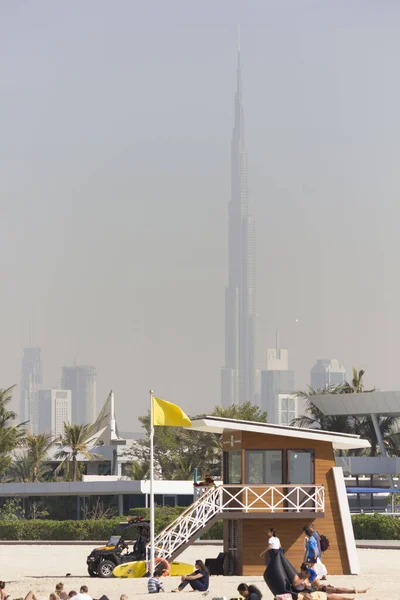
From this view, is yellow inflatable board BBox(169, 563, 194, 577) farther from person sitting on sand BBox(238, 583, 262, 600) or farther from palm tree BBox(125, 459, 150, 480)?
palm tree BBox(125, 459, 150, 480)

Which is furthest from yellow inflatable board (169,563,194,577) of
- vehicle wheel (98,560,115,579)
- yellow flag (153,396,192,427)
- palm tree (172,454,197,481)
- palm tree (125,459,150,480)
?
palm tree (172,454,197,481)

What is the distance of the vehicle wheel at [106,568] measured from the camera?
3709cm

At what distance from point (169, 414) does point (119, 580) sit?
5.15 meters

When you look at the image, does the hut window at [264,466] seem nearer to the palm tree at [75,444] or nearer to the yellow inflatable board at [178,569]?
the yellow inflatable board at [178,569]

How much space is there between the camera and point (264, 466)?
36.5 m

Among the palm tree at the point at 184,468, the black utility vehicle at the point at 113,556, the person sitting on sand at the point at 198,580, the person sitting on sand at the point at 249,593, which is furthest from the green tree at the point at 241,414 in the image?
the person sitting on sand at the point at 249,593

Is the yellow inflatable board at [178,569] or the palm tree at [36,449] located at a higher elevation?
the palm tree at [36,449]

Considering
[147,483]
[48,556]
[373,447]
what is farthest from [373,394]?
[48,556]

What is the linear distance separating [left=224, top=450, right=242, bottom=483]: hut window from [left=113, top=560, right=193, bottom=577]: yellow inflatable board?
10.0 feet

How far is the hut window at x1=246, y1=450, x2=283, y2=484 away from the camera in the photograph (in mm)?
36406

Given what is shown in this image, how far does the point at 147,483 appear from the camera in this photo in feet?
233

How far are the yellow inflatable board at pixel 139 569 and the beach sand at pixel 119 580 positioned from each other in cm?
86

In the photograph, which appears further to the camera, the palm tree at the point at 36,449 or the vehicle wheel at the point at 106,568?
the palm tree at the point at 36,449

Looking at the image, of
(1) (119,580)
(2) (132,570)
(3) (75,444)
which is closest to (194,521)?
(2) (132,570)
